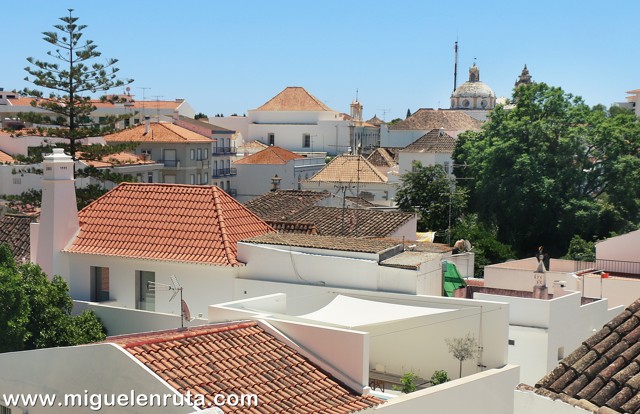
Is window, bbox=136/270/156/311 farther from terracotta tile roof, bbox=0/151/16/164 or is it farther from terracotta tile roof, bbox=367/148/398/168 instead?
terracotta tile roof, bbox=367/148/398/168

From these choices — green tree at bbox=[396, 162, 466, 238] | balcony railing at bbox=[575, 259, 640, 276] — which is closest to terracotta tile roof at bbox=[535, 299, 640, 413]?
balcony railing at bbox=[575, 259, 640, 276]

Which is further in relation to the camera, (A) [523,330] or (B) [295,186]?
(B) [295,186]

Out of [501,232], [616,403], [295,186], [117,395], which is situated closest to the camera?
[616,403]

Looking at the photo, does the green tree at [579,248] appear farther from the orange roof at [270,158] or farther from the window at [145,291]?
the orange roof at [270,158]

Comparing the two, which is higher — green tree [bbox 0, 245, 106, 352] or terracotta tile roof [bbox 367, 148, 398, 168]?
terracotta tile roof [bbox 367, 148, 398, 168]

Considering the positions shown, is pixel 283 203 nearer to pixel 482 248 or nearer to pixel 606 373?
pixel 482 248

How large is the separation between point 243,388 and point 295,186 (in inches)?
1889

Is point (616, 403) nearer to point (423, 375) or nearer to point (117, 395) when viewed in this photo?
point (117, 395)

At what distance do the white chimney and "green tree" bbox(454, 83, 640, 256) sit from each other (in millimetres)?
27411

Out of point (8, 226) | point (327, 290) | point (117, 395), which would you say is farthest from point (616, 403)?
point (8, 226)

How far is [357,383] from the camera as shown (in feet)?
38.5

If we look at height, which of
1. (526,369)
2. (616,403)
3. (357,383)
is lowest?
(526,369)

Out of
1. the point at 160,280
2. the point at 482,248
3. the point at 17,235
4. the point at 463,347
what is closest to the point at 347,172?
the point at 482,248

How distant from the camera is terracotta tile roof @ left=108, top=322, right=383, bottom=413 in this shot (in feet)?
34.3
